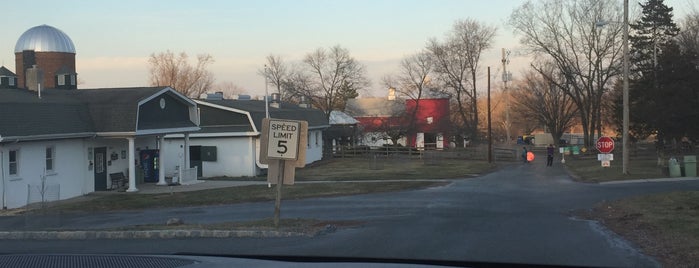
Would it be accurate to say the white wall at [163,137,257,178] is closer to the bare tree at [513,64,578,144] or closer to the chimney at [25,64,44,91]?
the chimney at [25,64,44,91]

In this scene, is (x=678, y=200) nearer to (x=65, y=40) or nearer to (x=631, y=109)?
(x=631, y=109)

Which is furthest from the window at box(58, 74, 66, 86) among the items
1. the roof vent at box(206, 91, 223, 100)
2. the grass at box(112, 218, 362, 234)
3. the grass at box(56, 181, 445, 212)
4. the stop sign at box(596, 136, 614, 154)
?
the stop sign at box(596, 136, 614, 154)

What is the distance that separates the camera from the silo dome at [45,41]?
5250cm

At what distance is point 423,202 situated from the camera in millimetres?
19906

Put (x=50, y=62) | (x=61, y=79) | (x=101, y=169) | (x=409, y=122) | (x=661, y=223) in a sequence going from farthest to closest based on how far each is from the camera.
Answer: (x=409, y=122)
(x=50, y=62)
(x=61, y=79)
(x=101, y=169)
(x=661, y=223)

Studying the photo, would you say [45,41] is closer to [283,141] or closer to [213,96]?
[213,96]

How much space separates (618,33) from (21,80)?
168ft

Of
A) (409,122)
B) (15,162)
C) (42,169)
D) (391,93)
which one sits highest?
(391,93)

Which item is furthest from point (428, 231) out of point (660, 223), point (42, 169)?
point (42, 169)

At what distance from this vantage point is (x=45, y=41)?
52812 millimetres

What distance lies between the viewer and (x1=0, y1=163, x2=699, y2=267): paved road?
9.78m

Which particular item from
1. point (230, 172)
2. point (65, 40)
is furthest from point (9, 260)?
point (65, 40)

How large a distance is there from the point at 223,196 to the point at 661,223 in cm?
1533

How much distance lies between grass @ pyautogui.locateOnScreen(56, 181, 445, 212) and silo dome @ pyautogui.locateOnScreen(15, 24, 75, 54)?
105ft
